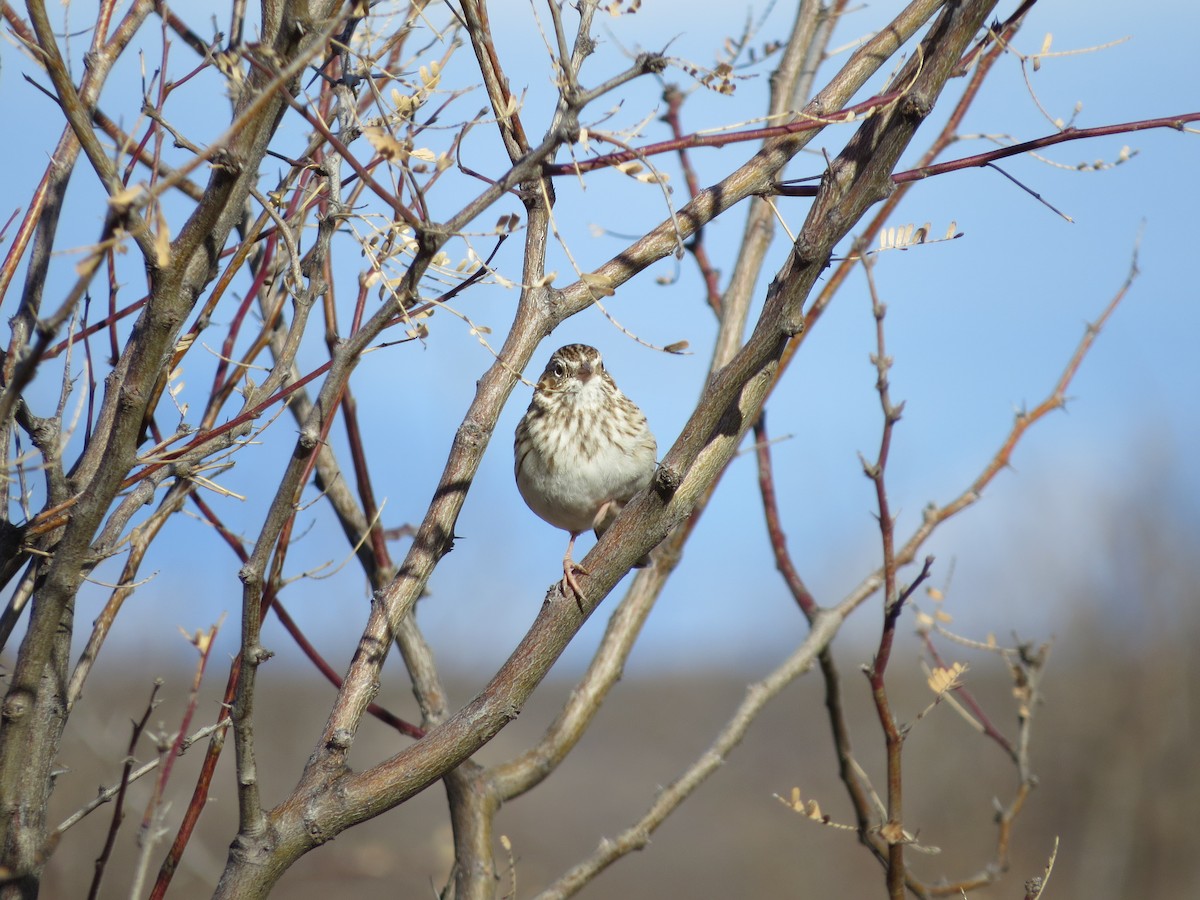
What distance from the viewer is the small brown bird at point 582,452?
13.9 feet

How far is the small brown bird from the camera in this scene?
424 centimetres

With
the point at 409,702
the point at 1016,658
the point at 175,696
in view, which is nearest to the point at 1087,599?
the point at 409,702

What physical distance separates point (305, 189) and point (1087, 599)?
2055 centimetres

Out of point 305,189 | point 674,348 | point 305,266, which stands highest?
point 305,189

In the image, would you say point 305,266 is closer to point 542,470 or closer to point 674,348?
point 674,348

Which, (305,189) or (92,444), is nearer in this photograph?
(92,444)

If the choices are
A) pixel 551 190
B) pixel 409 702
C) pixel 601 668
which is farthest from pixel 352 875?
pixel 409 702

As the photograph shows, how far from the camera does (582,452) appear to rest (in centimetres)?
427

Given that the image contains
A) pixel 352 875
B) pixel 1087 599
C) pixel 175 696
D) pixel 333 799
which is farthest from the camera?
pixel 1087 599

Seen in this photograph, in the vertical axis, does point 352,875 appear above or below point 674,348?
below

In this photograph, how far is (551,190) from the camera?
2.34 meters

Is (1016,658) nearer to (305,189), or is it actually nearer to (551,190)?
(551,190)

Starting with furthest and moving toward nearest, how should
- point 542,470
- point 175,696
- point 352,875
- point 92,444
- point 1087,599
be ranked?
point 1087,599 → point 175,696 → point 542,470 → point 352,875 → point 92,444

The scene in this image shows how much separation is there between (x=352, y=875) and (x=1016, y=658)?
2549 millimetres
